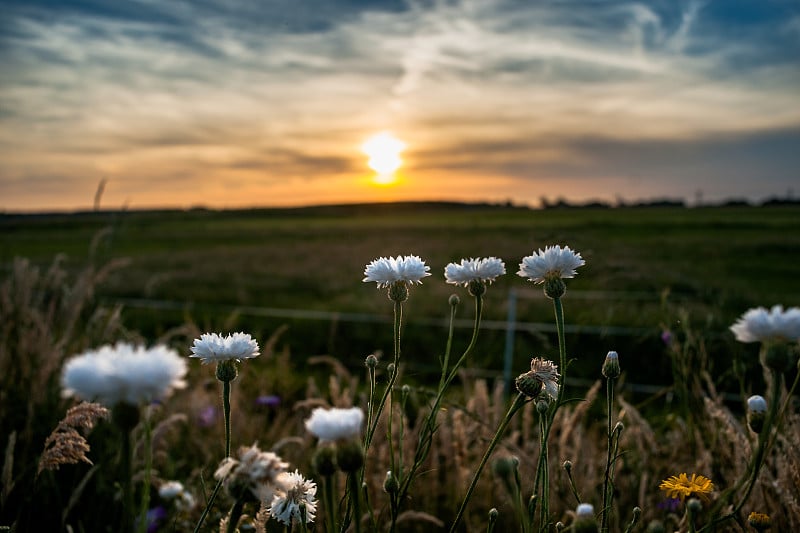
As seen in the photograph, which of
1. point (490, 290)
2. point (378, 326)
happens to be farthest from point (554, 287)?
point (490, 290)

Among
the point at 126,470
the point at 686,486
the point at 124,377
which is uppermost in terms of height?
the point at 124,377

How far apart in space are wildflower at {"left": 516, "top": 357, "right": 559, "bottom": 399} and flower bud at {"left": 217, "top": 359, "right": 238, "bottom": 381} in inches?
20.0

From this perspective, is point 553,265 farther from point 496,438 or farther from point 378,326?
point 378,326

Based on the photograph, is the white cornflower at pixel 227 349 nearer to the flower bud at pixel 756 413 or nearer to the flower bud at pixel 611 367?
the flower bud at pixel 611 367

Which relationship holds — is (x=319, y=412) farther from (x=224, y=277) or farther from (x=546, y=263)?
(x=224, y=277)

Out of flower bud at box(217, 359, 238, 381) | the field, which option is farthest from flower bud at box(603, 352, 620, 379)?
the field

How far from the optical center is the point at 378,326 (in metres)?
11.5

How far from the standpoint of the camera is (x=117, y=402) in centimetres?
84

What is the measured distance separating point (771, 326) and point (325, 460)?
0.64 metres

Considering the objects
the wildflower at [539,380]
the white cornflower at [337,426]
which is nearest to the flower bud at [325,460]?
the white cornflower at [337,426]

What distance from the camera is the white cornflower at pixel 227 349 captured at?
1.23 metres

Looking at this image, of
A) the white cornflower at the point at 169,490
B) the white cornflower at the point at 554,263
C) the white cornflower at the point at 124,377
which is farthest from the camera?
the white cornflower at the point at 169,490

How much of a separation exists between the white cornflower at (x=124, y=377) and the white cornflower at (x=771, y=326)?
75 cm

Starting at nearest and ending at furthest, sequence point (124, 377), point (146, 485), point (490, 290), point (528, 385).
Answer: point (124, 377) → point (146, 485) → point (528, 385) → point (490, 290)
